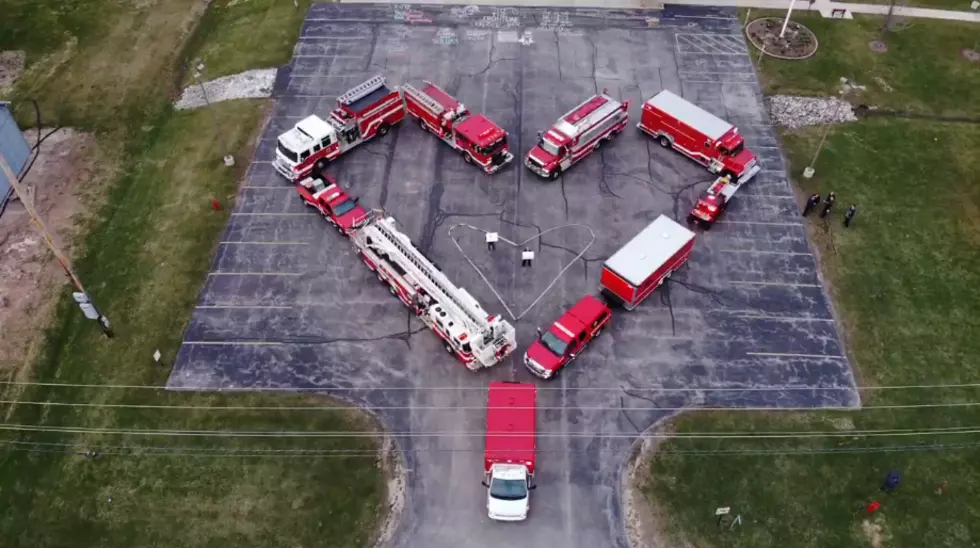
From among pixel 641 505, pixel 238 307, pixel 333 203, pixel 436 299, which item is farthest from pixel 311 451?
pixel 641 505

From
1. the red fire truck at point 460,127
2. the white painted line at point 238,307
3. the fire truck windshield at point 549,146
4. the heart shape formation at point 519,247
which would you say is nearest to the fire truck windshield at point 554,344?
the heart shape formation at point 519,247

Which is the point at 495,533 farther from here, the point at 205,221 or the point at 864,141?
the point at 864,141

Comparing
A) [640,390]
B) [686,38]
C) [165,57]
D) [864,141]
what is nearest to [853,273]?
[864,141]

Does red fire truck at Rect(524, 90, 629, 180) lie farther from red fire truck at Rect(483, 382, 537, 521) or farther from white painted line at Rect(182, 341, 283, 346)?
white painted line at Rect(182, 341, 283, 346)

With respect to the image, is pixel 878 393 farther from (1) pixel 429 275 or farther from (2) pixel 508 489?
(1) pixel 429 275

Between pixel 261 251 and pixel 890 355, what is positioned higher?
pixel 261 251

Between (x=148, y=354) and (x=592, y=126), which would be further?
(x=592, y=126)
